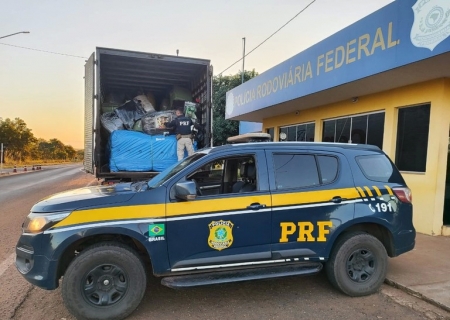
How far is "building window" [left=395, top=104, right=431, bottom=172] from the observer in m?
6.55

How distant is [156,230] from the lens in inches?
127

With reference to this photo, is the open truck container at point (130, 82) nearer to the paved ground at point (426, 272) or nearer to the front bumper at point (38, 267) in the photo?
the front bumper at point (38, 267)

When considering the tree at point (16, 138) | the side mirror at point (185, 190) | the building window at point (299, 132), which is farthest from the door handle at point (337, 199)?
the tree at point (16, 138)

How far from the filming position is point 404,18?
18.1 feet

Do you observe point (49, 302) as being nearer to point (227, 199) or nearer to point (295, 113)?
point (227, 199)

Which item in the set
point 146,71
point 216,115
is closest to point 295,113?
point 146,71

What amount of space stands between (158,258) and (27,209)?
294 inches

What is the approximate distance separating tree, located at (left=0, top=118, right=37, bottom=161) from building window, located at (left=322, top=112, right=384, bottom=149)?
4311cm

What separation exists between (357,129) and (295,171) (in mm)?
5488

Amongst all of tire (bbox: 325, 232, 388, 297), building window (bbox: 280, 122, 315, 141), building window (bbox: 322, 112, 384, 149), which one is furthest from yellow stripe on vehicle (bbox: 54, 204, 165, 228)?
building window (bbox: 280, 122, 315, 141)

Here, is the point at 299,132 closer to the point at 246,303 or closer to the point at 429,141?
the point at 429,141

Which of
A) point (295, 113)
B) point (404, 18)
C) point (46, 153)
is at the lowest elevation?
point (46, 153)

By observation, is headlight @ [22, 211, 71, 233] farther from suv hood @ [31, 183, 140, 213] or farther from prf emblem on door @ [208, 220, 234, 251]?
prf emblem on door @ [208, 220, 234, 251]

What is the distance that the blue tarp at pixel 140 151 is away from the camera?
680 cm
